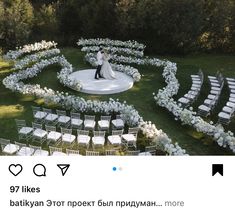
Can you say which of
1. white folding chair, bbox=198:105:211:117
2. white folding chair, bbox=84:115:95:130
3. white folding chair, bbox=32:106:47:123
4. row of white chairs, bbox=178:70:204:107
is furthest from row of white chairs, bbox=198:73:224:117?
white folding chair, bbox=32:106:47:123

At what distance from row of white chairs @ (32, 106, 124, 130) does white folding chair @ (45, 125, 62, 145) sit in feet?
3.88

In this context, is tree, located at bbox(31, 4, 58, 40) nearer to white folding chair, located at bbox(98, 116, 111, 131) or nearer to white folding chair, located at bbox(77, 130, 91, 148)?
white folding chair, located at bbox(98, 116, 111, 131)

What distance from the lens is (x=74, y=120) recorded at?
19.0 meters

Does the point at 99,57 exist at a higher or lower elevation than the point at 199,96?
higher

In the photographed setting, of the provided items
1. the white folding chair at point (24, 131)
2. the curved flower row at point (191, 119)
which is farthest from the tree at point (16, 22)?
the white folding chair at point (24, 131)

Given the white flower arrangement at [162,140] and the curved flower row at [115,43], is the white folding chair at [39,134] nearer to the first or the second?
the white flower arrangement at [162,140]

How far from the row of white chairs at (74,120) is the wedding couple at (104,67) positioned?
6206 mm

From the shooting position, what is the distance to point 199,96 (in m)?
23.7

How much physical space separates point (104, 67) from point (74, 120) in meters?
7.35

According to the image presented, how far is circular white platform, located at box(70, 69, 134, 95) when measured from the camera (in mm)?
23817
